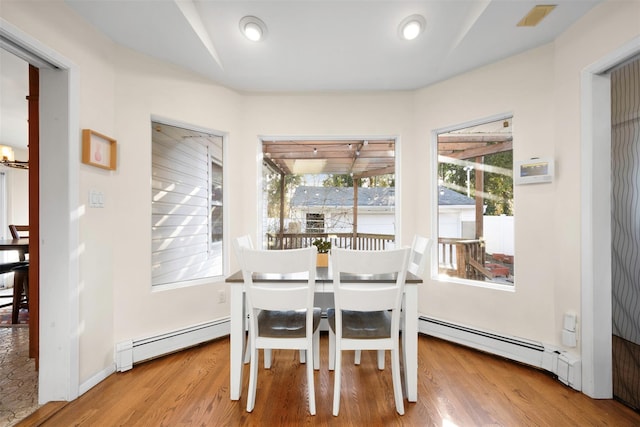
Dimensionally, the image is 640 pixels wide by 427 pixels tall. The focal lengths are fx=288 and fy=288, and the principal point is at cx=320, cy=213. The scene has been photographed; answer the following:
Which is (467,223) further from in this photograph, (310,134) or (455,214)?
(310,134)

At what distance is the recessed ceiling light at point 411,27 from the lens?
2.23m

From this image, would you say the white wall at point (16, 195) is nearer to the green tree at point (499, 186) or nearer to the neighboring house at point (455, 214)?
the neighboring house at point (455, 214)

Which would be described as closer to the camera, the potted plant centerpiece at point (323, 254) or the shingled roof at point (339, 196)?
the potted plant centerpiece at point (323, 254)

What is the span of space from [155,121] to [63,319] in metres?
1.70

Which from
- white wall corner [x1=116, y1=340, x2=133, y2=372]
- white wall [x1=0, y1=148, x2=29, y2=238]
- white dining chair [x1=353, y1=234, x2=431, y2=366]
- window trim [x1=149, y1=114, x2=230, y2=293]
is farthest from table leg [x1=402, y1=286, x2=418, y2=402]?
white wall [x1=0, y1=148, x2=29, y2=238]

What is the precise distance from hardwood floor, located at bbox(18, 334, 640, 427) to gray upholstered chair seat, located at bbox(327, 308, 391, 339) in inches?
18.1

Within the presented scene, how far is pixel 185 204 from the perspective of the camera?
9.61 feet

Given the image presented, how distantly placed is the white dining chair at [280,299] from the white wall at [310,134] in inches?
48.2

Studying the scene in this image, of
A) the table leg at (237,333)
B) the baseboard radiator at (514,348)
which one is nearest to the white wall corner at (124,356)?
the table leg at (237,333)

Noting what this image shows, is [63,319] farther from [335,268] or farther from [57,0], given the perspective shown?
[57,0]

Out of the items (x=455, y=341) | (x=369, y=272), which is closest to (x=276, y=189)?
(x=369, y=272)

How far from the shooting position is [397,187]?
10.4 ft

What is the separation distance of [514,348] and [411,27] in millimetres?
2744

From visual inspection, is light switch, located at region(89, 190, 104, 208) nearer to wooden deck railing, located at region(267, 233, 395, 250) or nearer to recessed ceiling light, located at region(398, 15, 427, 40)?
wooden deck railing, located at region(267, 233, 395, 250)
